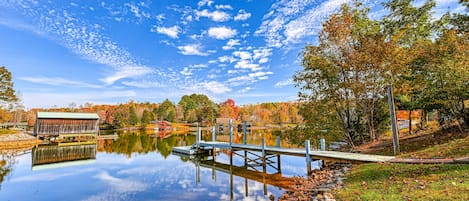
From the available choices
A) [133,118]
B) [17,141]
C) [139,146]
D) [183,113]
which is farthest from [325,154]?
[183,113]

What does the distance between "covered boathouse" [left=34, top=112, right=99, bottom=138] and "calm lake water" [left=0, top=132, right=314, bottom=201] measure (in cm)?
1160

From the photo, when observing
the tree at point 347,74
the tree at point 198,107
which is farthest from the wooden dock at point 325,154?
the tree at point 198,107

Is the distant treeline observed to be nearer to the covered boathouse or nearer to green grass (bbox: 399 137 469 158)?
the covered boathouse

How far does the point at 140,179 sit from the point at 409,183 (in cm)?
1165

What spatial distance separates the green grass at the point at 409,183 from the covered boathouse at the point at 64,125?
34161 mm

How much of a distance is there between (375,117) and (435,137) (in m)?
3.68

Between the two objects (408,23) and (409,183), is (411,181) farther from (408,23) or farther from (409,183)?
(408,23)

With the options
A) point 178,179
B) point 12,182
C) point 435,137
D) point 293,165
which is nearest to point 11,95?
point 12,182

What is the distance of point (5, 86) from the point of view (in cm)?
2880

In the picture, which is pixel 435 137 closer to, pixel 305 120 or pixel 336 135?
pixel 336 135

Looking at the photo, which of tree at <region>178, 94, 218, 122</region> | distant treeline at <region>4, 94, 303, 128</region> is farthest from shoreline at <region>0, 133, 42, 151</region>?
tree at <region>178, 94, 218, 122</region>

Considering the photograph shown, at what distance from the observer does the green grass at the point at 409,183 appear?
4785 mm

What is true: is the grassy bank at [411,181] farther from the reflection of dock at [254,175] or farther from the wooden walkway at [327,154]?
the reflection of dock at [254,175]

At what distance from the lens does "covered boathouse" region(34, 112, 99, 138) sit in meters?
29.2
